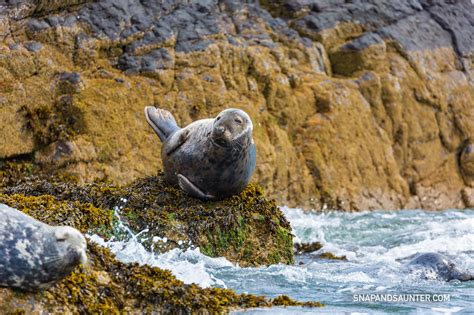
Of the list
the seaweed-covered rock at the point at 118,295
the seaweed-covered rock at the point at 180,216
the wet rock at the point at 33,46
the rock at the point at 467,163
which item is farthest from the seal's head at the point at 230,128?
the rock at the point at 467,163

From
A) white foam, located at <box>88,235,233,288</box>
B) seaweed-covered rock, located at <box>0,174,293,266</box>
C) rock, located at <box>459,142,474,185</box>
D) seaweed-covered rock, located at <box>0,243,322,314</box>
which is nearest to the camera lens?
seaweed-covered rock, located at <box>0,243,322,314</box>

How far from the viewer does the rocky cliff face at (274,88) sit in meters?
13.1

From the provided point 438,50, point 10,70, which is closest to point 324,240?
point 10,70

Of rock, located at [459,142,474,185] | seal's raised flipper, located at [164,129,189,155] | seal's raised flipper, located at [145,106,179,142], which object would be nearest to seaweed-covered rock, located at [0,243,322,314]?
seal's raised flipper, located at [164,129,189,155]

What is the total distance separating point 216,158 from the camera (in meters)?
8.56

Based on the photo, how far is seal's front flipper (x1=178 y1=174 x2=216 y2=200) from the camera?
8.60 metres

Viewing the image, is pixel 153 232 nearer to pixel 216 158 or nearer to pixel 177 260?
pixel 177 260

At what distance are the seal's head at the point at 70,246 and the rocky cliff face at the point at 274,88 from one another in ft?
24.7

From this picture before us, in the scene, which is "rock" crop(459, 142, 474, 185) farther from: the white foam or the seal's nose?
the white foam

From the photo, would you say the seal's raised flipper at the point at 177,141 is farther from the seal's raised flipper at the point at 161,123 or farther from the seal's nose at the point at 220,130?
the seal's nose at the point at 220,130

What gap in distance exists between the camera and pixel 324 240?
469 inches

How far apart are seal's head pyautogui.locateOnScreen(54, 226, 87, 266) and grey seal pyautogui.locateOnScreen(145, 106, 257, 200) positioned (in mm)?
3441

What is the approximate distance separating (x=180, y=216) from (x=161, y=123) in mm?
1862

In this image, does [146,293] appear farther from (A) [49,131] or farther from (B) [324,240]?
(A) [49,131]
